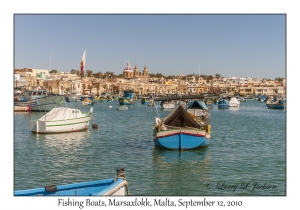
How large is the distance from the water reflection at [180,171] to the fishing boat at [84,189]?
9.40ft

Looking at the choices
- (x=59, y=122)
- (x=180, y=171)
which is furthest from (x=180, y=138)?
(x=59, y=122)

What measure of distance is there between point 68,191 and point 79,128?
19.9m

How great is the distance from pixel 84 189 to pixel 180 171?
265 inches

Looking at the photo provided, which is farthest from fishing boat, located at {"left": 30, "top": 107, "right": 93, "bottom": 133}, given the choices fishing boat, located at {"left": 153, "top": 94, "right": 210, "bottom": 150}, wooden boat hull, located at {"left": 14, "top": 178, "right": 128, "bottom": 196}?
wooden boat hull, located at {"left": 14, "top": 178, "right": 128, "bottom": 196}

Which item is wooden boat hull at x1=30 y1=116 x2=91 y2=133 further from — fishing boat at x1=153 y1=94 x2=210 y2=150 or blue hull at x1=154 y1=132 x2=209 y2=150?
blue hull at x1=154 y1=132 x2=209 y2=150

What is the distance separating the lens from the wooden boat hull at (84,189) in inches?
408

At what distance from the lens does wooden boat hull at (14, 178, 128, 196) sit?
10367 mm

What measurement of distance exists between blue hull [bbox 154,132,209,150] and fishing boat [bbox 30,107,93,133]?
9.87 metres

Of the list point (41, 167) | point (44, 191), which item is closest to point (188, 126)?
point (41, 167)

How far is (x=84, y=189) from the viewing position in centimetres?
1084

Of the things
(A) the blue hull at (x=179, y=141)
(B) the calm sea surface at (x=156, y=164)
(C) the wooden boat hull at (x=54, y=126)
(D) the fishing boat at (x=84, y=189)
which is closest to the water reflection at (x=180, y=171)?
(B) the calm sea surface at (x=156, y=164)

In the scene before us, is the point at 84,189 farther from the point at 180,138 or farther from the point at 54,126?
the point at 54,126
